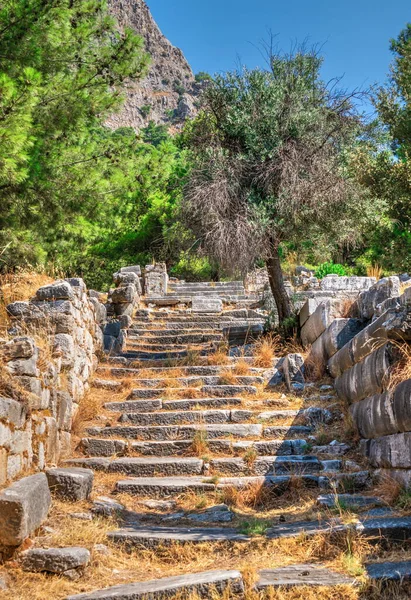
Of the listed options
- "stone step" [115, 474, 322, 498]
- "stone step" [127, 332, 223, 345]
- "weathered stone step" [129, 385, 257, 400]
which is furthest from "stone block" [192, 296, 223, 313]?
"stone step" [115, 474, 322, 498]

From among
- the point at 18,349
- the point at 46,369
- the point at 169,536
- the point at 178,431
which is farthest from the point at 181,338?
the point at 169,536

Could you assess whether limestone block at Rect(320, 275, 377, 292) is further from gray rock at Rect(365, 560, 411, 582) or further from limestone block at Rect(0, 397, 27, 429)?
gray rock at Rect(365, 560, 411, 582)

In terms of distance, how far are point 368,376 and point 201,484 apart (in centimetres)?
201

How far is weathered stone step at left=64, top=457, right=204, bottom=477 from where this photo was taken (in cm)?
619

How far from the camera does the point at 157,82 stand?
102750 mm

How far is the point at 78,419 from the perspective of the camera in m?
7.36

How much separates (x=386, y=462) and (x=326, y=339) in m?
3.24

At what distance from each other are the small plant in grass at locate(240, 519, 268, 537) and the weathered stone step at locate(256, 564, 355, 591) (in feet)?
2.16

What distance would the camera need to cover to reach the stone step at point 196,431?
695 cm

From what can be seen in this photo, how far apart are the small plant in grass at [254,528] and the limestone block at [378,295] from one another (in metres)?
3.63

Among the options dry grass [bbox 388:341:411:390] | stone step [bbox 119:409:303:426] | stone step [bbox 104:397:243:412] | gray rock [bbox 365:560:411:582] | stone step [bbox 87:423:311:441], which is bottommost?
gray rock [bbox 365:560:411:582]

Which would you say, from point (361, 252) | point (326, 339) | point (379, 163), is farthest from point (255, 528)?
point (361, 252)

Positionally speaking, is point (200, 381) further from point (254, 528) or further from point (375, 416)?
point (254, 528)

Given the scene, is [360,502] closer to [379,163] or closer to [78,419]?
[78,419]
